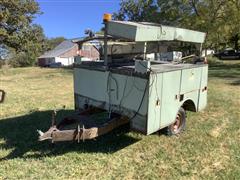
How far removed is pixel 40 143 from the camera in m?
6.23

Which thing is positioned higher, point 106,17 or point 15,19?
point 15,19

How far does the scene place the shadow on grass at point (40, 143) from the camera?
5.86m

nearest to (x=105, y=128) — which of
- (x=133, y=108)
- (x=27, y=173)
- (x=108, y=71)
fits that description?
(x=133, y=108)

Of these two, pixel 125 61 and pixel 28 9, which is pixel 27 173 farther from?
pixel 28 9

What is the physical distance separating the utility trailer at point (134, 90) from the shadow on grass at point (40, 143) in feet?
1.53

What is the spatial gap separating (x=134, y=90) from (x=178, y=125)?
1.91m

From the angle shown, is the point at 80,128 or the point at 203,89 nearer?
the point at 80,128

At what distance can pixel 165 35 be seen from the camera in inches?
225

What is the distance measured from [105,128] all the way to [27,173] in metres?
1.64

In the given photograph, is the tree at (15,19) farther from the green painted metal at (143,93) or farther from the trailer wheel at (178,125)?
the trailer wheel at (178,125)

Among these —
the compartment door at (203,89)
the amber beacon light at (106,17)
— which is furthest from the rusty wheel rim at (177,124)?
the amber beacon light at (106,17)

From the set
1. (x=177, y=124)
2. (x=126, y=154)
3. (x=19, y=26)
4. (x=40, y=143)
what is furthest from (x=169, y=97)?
(x=19, y=26)

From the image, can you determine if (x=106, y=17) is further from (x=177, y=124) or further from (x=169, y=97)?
(x=177, y=124)

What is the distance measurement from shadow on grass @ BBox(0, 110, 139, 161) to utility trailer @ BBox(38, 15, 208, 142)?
1.53ft
